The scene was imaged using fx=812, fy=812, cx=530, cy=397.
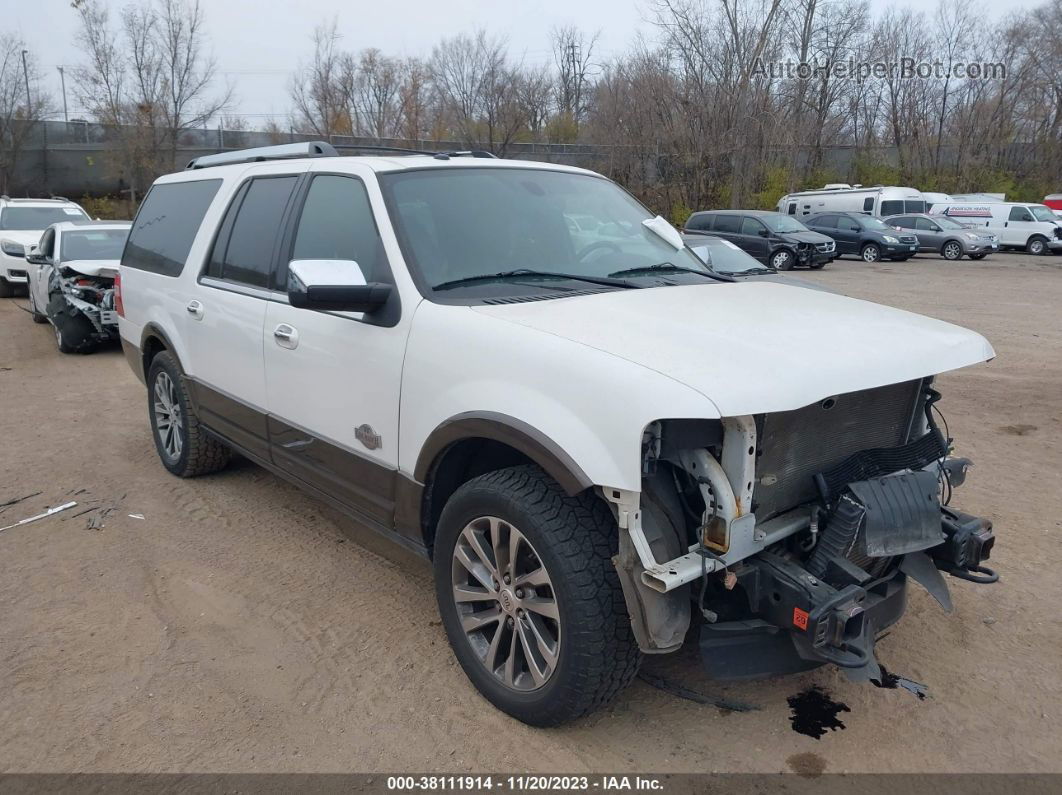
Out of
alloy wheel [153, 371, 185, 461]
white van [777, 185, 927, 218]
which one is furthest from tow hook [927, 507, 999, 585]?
white van [777, 185, 927, 218]

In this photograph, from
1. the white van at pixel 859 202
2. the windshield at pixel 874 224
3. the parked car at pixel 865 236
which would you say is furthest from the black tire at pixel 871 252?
the white van at pixel 859 202

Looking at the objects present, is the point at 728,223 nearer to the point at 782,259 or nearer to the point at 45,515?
the point at 782,259

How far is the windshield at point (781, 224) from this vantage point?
22.2 meters

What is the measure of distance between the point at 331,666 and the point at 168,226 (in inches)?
134

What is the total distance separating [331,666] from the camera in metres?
3.39

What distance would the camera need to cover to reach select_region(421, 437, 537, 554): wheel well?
3122mm

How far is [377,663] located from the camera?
342 centimetres

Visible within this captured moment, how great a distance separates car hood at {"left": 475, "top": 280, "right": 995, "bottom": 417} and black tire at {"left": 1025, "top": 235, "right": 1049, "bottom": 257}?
→ 100 ft

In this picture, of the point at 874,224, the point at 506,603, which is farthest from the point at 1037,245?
the point at 506,603

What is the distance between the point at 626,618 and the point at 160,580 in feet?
8.73

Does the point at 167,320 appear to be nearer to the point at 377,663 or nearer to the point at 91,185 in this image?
the point at 377,663

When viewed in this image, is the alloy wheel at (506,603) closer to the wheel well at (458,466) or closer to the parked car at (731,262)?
the wheel well at (458,466)

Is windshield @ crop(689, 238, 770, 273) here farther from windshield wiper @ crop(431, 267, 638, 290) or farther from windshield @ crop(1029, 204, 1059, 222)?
windshield @ crop(1029, 204, 1059, 222)

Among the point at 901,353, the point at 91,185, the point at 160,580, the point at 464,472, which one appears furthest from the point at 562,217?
the point at 91,185
